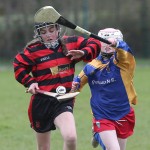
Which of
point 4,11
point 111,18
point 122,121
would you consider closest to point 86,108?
point 122,121

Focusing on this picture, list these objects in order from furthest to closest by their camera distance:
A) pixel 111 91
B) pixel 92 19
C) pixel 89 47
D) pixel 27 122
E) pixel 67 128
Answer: pixel 92 19 → pixel 27 122 → pixel 111 91 → pixel 89 47 → pixel 67 128

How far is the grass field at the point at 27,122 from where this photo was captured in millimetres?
9633

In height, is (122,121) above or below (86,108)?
above

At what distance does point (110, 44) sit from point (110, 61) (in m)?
0.65

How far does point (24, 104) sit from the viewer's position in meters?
15.7

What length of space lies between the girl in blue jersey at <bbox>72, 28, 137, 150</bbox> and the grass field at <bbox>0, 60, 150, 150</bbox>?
6.64 feet

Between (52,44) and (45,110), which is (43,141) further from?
(52,44)

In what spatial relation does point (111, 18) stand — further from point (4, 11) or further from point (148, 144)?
point (148, 144)

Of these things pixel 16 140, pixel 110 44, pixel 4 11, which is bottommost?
pixel 4 11

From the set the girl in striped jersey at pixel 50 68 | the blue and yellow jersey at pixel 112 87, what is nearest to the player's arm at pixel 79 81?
the blue and yellow jersey at pixel 112 87

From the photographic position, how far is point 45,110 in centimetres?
714

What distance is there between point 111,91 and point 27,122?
525cm

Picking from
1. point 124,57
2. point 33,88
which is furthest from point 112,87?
point 33,88

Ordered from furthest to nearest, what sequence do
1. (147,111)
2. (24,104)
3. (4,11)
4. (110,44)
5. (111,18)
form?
1. (4,11)
2. (111,18)
3. (24,104)
4. (147,111)
5. (110,44)
